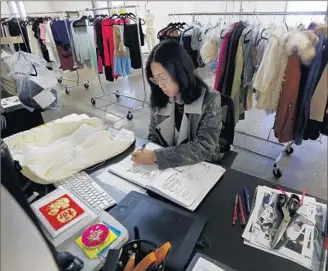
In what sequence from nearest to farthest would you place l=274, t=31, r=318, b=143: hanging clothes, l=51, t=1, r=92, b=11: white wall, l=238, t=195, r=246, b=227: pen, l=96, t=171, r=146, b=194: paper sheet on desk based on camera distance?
l=238, t=195, r=246, b=227: pen < l=96, t=171, r=146, b=194: paper sheet on desk < l=274, t=31, r=318, b=143: hanging clothes < l=51, t=1, r=92, b=11: white wall

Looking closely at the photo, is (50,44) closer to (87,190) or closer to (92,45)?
(92,45)

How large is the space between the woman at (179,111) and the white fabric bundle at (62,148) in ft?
0.53

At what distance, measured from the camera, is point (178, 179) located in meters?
0.87

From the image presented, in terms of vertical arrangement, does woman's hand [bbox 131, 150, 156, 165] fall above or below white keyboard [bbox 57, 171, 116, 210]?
above

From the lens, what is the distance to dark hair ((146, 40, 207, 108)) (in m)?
1.01

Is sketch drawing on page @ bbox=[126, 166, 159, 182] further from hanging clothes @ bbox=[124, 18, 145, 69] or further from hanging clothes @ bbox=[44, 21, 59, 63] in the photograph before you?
hanging clothes @ bbox=[44, 21, 59, 63]

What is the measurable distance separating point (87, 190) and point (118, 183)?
11 cm

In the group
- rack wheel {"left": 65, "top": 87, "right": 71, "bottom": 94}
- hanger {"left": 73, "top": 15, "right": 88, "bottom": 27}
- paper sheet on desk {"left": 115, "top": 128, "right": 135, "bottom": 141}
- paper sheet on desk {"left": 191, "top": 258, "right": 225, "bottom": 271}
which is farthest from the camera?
rack wheel {"left": 65, "top": 87, "right": 71, "bottom": 94}

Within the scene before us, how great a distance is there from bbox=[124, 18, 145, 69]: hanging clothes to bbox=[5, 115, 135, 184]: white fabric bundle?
1.84 m

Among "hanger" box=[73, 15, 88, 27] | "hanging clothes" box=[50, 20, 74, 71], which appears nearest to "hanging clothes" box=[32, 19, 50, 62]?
"hanging clothes" box=[50, 20, 74, 71]

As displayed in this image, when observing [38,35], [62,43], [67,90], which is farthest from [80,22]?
[67,90]

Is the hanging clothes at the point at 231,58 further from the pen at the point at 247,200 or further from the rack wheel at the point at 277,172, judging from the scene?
the pen at the point at 247,200

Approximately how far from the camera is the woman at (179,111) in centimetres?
97

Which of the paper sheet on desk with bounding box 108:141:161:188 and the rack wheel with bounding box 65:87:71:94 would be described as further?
the rack wheel with bounding box 65:87:71:94
